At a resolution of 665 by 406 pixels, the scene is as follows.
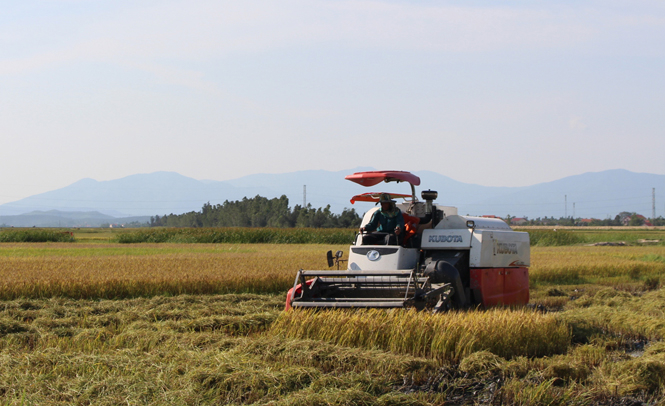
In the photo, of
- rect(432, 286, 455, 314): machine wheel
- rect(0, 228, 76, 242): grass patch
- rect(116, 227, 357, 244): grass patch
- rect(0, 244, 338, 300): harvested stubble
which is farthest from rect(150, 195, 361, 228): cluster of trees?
rect(432, 286, 455, 314): machine wheel

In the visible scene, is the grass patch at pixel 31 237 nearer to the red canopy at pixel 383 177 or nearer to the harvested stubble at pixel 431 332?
the red canopy at pixel 383 177

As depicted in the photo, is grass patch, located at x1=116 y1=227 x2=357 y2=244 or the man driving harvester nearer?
the man driving harvester

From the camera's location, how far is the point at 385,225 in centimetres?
987

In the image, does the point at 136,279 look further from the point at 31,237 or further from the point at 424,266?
the point at 31,237

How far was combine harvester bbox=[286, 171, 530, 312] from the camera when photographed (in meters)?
8.59

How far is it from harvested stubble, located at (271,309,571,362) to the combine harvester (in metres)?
0.54

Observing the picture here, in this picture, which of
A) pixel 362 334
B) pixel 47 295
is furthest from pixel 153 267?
pixel 362 334

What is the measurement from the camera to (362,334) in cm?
743

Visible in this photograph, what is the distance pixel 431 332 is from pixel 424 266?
2.24 metres

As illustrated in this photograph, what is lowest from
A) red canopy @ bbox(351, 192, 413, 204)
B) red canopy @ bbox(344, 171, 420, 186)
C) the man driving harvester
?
the man driving harvester

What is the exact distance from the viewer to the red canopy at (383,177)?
9.33m

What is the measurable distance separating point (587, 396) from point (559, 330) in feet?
7.05

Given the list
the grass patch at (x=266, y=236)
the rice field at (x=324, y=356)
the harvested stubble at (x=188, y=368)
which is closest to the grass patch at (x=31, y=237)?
the grass patch at (x=266, y=236)

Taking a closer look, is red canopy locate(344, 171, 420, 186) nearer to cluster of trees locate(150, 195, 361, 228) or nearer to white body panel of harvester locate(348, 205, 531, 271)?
white body panel of harvester locate(348, 205, 531, 271)
